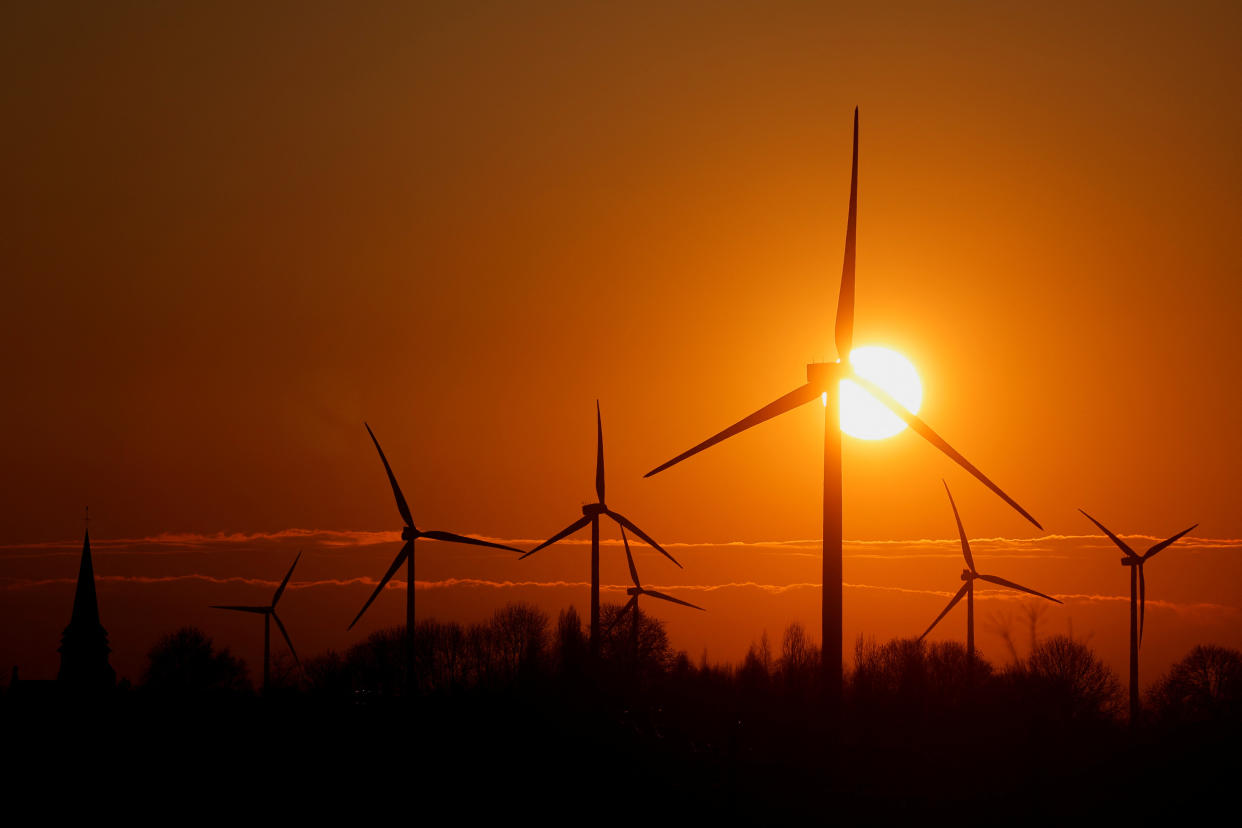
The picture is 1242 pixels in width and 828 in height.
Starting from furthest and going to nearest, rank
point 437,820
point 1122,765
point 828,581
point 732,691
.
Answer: point 732,691 → point 1122,765 → point 437,820 → point 828,581

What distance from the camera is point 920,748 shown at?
79.9 metres

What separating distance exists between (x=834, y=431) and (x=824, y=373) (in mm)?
3123

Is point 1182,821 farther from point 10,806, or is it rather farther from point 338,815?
point 10,806

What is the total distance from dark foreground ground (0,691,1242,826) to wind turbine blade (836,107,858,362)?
52.8 ft

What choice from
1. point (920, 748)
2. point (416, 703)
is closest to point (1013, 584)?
point (920, 748)

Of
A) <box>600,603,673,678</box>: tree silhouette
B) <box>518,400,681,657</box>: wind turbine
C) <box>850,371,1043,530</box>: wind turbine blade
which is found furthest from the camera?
<box>600,603,673,678</box>: tree silhouette

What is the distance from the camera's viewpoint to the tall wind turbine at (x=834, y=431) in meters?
50.2

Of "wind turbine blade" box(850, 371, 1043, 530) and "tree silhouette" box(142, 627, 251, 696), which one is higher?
"wind turbine blade" box(850, 371, 1043, 530)

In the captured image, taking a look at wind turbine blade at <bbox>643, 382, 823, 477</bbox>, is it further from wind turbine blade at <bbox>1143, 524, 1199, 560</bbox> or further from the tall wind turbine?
wind turbine blade at <bbox>1143, 524, 1199, 560</bbox>

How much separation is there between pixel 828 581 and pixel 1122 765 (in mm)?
33860

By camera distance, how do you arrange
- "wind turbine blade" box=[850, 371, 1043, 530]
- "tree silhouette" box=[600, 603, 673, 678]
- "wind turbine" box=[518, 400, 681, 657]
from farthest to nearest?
"tree silhouette" box=[600, 603, 673, 678]
"wind turbine" box=[518, 400, 681, 657]
"wind turbine blade" box=[850, 371, 1043, 530]

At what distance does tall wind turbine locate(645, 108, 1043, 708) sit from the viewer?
50.2 metres

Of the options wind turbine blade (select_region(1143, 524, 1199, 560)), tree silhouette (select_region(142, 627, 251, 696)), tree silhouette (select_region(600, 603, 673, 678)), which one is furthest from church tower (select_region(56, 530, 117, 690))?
wind turbine blade (select_region(1143, 524, 1199, 560))

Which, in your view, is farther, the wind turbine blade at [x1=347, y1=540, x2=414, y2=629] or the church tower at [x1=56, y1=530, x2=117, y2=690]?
the church tower at [x1=56, y1=530, x2=117, y2=690]
